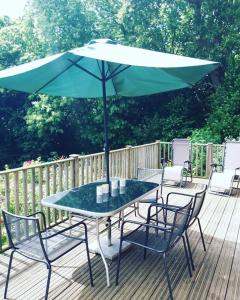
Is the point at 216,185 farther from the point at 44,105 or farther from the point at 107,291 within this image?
the point at 44,105

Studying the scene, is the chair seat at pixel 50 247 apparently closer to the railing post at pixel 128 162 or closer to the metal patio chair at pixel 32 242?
the metal patio chair at pixel 32 242

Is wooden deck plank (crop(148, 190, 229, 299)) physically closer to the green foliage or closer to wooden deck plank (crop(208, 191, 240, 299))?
wooden deck plank (crop(208, 191, 240, 299))

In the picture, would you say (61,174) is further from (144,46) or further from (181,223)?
(144,46)

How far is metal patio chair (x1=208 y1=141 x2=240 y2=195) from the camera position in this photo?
6.16 m

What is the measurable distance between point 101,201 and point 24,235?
87 centimetres

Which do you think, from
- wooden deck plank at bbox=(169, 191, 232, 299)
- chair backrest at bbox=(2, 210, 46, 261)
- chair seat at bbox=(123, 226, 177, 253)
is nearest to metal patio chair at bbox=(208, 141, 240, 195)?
wooden deck plank at bbox=(169, 191, 232, 299)

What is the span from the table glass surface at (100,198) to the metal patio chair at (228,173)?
2786 mm

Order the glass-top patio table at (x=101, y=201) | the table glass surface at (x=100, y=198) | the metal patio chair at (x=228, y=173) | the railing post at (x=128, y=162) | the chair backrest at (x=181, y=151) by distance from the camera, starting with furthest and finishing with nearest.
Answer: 1. the chair backrest at (x=181, y=151)
2. the railing post at (x=128, y=162)
3. the metal patio chair at (x=228, y=173)
4. the table glass surface at (x=100, y=198)
5. the glass-top patio table at (x=101, y=201)

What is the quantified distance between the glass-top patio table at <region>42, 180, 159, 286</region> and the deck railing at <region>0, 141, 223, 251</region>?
562 mm

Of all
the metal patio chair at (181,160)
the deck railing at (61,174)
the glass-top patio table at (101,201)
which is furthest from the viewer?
the metal patio chair at (181,160)

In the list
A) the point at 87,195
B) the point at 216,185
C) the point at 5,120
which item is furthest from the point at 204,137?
the point at 5,120

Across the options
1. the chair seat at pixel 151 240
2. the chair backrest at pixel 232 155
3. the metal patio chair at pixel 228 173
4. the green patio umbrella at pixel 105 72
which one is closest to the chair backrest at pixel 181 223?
the chair seat at pixel 151 240

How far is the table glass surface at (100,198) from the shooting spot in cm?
307

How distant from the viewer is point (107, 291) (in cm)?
285
